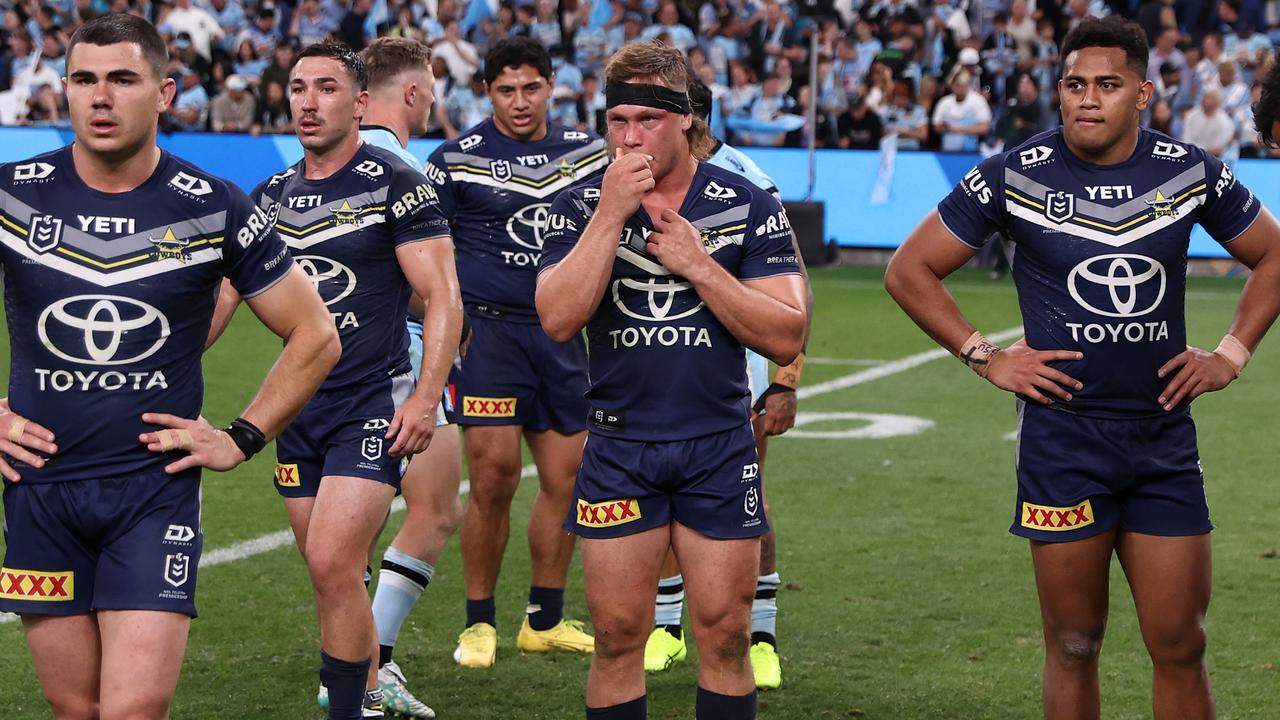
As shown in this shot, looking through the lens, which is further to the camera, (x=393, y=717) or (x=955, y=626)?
(x=955, y=626)

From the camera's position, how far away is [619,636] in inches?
193

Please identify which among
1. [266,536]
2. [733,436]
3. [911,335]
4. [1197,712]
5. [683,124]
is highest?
[683,124]

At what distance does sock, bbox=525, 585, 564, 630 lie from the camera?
7.19 m

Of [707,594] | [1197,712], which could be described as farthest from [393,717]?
[1197,712]

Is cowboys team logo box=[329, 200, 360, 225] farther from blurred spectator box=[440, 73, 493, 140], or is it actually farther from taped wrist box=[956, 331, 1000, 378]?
blurred spectator box=[440, 73, 493, 140]

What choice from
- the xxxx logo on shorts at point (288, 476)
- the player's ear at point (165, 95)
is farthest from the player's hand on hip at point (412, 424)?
the player's ear at point (165, 95)

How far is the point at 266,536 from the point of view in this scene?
899 centimetres

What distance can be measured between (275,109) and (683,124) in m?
19.4

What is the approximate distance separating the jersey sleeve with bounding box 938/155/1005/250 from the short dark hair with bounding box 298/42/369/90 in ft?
7.07

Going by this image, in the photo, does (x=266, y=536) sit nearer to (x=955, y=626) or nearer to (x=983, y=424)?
(x=955, y=626)

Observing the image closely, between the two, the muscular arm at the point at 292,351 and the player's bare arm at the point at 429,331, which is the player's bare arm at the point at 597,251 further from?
the player's bare arm at the point at 429,331

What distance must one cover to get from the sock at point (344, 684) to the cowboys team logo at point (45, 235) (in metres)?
1.89

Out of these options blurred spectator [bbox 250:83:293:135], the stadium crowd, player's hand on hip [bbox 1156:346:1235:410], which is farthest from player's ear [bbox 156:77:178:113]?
blurred spectator [bbox 250:83:293:135]

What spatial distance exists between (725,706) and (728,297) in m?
1.19
